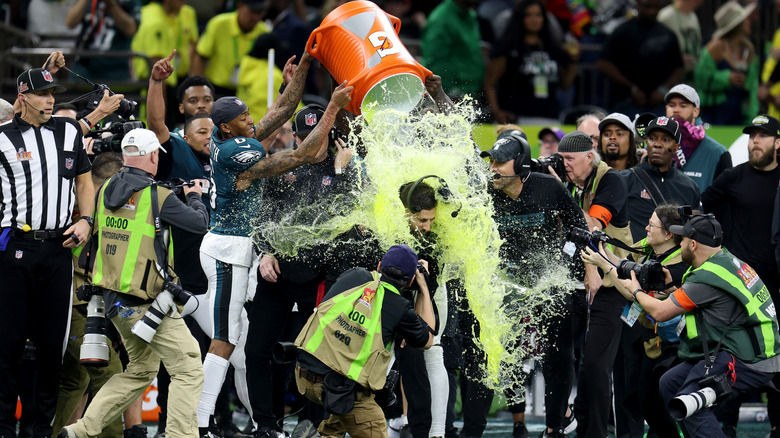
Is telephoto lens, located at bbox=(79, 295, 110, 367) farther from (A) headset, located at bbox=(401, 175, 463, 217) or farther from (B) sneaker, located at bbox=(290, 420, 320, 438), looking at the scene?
(A) headset, located at bbox=(401, 175, 463, 217)

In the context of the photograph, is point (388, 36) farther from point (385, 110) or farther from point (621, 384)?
point (621, 384)

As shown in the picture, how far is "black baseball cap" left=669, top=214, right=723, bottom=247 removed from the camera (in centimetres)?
690

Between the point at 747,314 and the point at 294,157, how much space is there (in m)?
3.03

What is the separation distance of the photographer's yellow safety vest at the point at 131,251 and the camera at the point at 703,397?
129 inches

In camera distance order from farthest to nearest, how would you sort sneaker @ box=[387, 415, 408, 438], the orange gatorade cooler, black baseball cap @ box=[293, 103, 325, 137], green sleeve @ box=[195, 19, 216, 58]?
green sleeve @ box=[195, 19, 216, 58]
sneaker @ box=[387, 415, 408, 438]
black baseball cap @ box=[293, 103, 325, 137]
the orange gatorade cooler

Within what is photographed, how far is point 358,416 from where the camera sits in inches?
257

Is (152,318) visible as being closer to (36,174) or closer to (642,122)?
(36,174)

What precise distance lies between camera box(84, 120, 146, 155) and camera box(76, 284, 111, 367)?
1066 mm

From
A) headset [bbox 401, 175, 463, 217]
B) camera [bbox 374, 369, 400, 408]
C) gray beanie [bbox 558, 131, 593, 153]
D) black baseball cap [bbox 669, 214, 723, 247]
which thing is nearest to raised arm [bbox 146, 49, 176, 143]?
headset [bbox 401, 175, 463, 217]

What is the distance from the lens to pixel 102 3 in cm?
1155

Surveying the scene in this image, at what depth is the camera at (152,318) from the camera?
22.4 feet

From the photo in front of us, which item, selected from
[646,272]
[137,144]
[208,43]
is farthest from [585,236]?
[208,43]

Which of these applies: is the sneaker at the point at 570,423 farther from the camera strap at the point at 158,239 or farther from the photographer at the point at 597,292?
the camera strap at the point at 158,239

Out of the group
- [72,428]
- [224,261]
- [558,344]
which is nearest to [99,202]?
[224,261]
